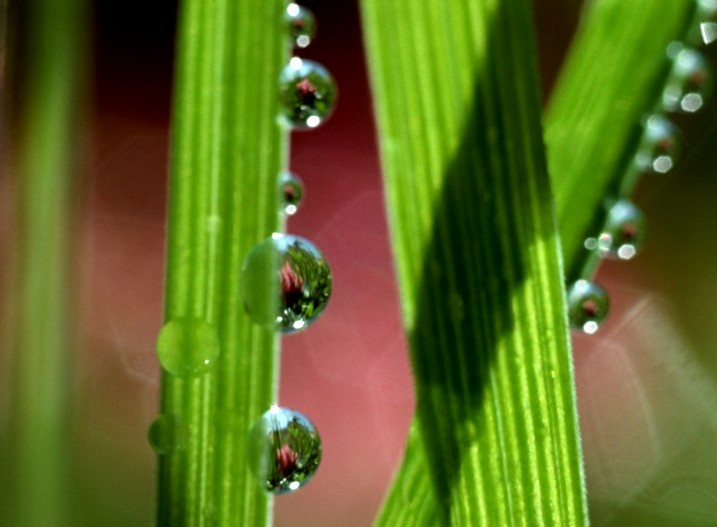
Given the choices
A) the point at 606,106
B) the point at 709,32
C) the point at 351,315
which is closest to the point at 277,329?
the point at 606,106

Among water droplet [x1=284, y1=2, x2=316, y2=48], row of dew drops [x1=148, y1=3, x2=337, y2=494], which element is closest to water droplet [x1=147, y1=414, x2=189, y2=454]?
row of dew drops [x1=148, y1=3, x2=337, y2=494]

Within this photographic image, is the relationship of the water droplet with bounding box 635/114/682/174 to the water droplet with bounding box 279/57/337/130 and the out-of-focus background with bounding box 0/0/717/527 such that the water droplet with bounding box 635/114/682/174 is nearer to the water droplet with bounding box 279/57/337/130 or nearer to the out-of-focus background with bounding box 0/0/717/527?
the water droplet with bounding box 279/57/337/130

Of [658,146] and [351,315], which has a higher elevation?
[351,315]

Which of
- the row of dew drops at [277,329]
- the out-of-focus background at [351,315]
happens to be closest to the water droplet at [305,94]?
the row of dew drops at [277,329]

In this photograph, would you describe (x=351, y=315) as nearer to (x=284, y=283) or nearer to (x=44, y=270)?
(x=44, y=270)

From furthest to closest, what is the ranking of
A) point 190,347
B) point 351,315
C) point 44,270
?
point 351,315, point 44,270, point 190,347
